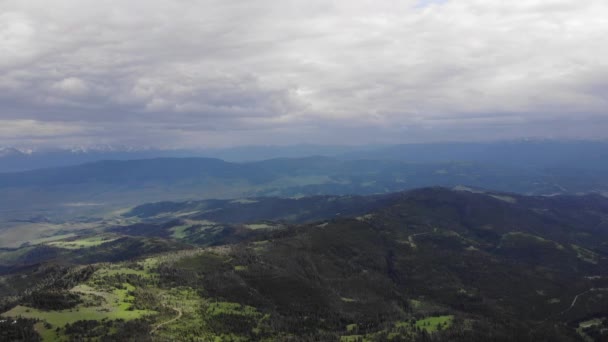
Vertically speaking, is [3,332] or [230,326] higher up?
[3,332]

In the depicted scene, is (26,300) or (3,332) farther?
(26,300)

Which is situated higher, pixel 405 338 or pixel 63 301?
pixel 63 301

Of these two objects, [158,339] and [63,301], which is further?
[63,301]

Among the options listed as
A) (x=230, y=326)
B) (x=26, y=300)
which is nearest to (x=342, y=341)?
(x=230, y=326)

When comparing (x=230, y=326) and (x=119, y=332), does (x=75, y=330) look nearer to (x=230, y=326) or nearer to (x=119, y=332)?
(x=119, y=332)

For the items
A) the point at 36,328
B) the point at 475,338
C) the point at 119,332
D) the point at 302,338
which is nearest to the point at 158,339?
the point at 119,332

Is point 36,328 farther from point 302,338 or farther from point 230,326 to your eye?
point 302,338

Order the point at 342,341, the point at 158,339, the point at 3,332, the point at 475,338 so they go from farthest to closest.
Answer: the point at 475,338 → the point at 342,341 → the point at 158,339 → the point at 3,332

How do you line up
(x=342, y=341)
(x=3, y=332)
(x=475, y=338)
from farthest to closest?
(x=475, y=338) → (x=342, y=341) → (x=3, y=332)

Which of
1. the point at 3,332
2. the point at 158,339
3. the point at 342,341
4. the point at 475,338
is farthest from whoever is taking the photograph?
the point at 475,338
